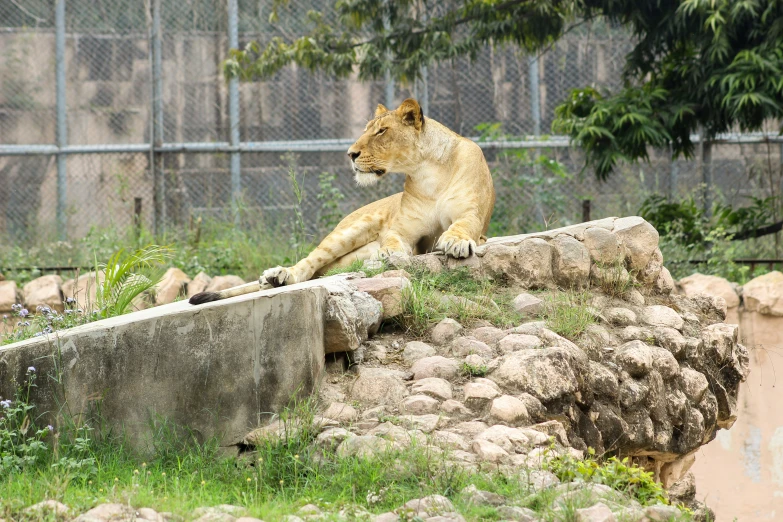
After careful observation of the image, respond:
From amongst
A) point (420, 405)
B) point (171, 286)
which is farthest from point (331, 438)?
point (171, 286)

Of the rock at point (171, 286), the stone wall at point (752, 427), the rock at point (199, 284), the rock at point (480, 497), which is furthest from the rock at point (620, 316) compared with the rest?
the rock at point (199, 284)

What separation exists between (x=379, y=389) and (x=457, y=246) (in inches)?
55.3

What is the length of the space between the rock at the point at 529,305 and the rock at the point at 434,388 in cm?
102

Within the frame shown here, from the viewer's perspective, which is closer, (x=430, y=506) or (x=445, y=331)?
(x=430, y=506)

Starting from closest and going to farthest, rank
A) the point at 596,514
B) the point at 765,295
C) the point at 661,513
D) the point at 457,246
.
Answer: the point at 596,514 < the point at 661,513 < the point at 457,246 < the point at 765,295

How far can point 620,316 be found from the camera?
6031mm

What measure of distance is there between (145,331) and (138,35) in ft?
29.6

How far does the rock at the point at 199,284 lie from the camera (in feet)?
32.0

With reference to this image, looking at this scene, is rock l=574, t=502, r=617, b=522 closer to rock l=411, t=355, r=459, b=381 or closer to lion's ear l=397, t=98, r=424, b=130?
rock l=411, t=355, r=459, b=381

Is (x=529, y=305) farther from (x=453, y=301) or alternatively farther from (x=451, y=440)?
(x=451, y=440)

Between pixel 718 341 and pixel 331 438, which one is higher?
pixel 718 341

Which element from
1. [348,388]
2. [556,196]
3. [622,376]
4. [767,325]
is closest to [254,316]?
[348,388]

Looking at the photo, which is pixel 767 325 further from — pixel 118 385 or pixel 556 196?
pixel 118 385

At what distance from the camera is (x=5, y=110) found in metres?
12.9
